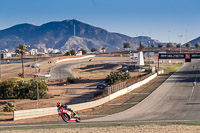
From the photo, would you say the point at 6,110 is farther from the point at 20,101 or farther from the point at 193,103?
the point at 193,103

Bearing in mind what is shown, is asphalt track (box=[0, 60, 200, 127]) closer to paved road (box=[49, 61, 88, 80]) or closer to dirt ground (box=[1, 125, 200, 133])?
dirt ground (box=[1, 125, 200, 133])

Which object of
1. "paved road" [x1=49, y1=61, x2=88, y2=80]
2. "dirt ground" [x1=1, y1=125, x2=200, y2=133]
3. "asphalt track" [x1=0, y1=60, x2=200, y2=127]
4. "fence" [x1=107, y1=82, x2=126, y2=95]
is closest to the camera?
"dirt ground" [x1=1, y1=125, x2=200, y2=133]

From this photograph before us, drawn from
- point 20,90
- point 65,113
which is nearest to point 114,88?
point 20,90

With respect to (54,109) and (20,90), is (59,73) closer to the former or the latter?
(20,90)

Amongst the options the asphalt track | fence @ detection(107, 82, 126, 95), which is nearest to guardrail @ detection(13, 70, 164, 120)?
fence @ detection(107, 82, 126, 95)

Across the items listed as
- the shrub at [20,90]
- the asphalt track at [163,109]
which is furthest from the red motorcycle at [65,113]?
the shrub at [20,90]

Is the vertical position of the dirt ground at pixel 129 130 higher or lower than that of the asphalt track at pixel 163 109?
higher

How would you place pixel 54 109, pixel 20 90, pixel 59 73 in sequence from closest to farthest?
pixel 54 109 < pixel 20 90 < pixel 59 73

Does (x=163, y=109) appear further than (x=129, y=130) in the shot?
Yes

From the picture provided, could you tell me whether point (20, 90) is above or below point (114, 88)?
below

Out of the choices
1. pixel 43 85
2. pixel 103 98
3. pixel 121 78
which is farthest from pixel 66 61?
pixel 103 98

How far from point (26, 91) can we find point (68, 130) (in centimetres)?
3716

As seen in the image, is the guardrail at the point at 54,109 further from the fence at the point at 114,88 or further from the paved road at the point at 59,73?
the paved road at the point at 59,73

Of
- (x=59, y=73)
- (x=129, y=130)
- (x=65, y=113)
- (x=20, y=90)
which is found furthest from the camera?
(x=59, y=73)
